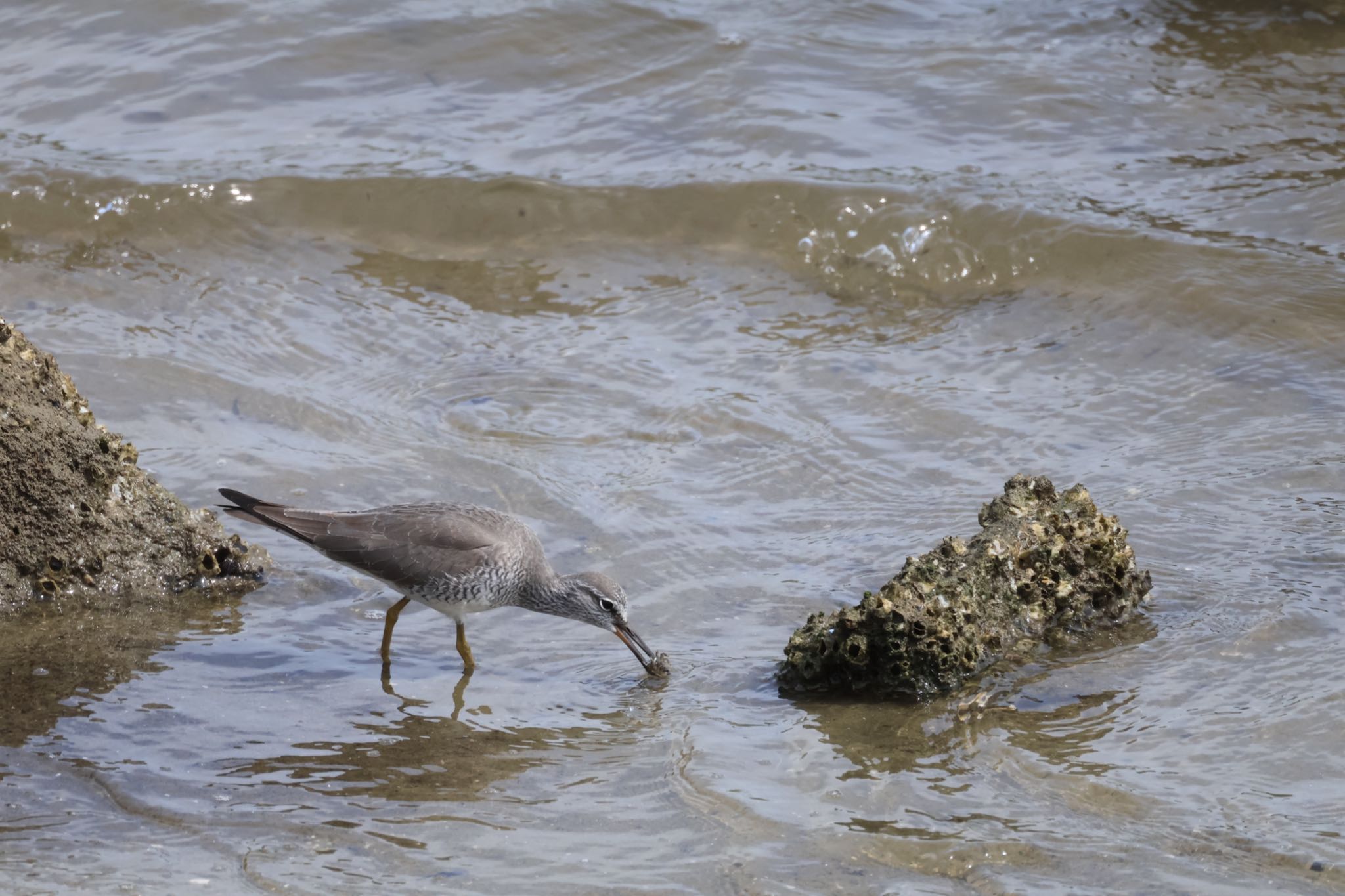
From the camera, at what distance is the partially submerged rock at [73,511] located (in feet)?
18.2

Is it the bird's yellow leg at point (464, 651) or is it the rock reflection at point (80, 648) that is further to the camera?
the bird's yellow leg at point (464, 651)

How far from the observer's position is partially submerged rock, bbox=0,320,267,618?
218 inches

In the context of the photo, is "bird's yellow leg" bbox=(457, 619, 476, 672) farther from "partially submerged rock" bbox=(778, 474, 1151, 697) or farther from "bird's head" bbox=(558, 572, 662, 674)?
"partially submerged rock" bbox=(778, 474, 1151, 697)

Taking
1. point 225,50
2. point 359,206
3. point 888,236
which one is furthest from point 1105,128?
point 225,50

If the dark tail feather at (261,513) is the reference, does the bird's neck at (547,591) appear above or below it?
below

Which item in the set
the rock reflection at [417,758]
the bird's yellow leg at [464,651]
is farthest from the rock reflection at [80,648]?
the bird's yellow leg at [464,651]

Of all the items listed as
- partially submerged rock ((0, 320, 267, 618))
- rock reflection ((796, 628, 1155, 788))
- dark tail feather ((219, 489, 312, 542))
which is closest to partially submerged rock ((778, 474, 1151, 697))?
rock reflection ((796, 628, 1155, 788))

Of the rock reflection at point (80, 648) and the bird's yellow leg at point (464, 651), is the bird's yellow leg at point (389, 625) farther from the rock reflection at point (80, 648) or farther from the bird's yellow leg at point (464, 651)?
the rock reflection at point (80, 648)

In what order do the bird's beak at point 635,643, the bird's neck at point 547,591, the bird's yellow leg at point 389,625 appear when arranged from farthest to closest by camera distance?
the bird's neck at point 547,591 < the bird's yellow leg at point 389,625 < the bird's beak at point 635,643

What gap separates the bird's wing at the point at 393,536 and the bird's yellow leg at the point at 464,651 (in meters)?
0.27

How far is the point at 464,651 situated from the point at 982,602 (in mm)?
2116

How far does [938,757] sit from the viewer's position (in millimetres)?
4809

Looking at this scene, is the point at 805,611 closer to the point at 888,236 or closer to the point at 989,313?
the point at 989,313

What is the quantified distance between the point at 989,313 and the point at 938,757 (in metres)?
4.90
